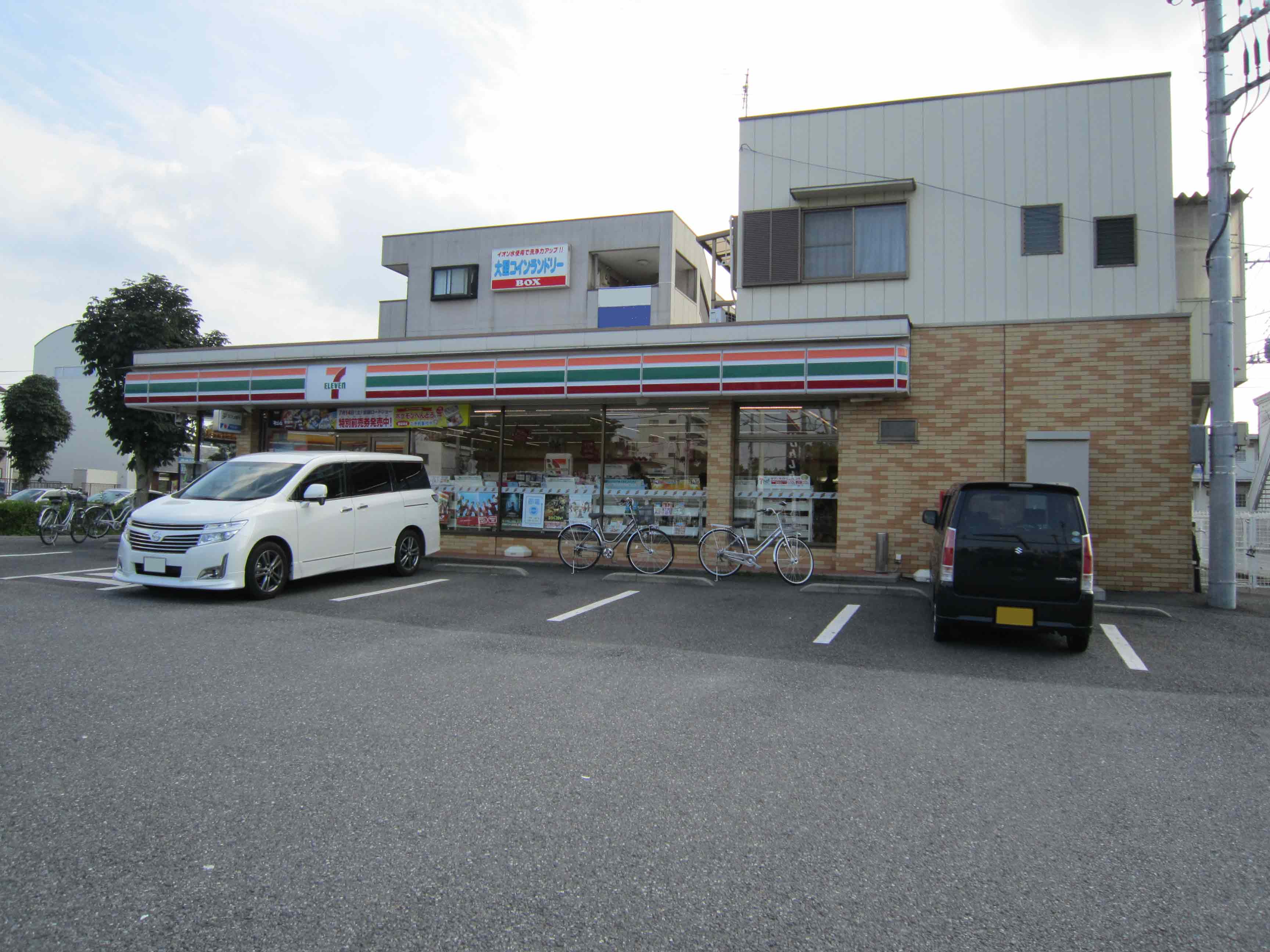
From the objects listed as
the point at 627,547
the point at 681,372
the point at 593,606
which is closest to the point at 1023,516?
the point at 593,606

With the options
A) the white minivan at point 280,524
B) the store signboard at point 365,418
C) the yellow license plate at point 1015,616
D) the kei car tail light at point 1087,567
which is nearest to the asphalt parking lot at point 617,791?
the yellow license plate at point 1015,616

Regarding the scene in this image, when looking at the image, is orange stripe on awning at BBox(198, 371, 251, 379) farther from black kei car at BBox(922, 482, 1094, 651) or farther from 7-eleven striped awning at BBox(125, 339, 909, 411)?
black kei car at BBox(922, 482, 1094, 651)

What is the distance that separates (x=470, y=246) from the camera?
2380 centimetres

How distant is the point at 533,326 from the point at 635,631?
16142mm

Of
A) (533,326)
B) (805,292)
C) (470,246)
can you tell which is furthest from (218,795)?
(470,246)

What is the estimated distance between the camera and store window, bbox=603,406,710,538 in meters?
13.7

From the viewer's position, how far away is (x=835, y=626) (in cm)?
856

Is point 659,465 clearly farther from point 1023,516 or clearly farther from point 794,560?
point 1023,516

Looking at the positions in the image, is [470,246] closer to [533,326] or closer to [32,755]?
[533,326]

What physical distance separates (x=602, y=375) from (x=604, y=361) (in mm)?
227

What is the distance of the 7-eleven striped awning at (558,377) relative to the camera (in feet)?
40.3

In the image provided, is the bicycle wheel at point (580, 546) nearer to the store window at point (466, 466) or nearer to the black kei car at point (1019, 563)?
the store window at point (466, 466)

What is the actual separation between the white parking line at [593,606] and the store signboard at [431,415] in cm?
571

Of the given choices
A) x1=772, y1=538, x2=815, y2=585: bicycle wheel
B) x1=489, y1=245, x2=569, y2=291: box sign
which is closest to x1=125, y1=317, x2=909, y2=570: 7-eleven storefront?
x1=772, y1=538, x2=815, y2=585: bicycle wheel
